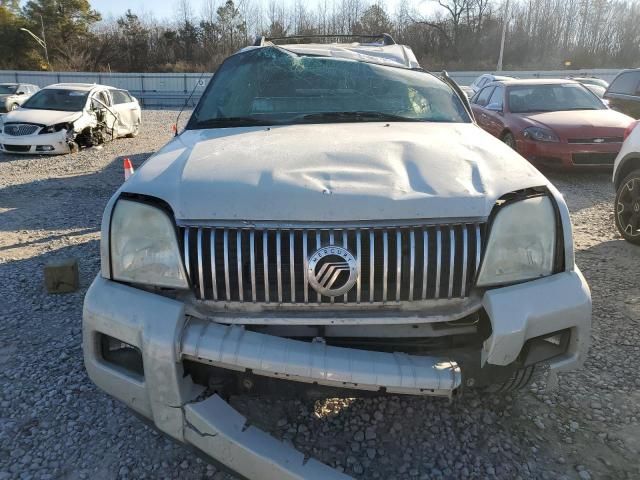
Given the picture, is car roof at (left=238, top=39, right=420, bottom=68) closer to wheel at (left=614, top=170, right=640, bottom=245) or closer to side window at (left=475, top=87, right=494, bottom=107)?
wheel at (left=614, top=170, right=640, bottom=245)

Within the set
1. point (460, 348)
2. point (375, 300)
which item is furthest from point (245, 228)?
point (460, 348)

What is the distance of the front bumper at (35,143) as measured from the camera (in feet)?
35.8

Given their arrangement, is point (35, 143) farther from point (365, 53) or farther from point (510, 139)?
point (510, 139)

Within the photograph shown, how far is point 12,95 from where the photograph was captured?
18.7 metres

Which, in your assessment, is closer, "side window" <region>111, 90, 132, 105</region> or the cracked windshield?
the cracked windshield

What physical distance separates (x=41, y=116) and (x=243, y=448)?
11.8m

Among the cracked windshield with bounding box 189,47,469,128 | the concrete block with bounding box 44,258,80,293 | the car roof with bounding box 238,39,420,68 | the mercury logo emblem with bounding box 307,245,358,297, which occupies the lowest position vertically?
the concrete block with bounding box 44,258,80,293

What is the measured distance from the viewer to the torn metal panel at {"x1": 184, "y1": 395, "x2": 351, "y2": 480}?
1776 mm

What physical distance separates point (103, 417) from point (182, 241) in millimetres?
1265

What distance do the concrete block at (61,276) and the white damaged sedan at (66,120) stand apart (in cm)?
825

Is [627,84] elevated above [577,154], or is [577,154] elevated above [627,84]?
[627,84]

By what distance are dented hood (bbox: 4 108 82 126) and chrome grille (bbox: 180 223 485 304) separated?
10938 millimetres

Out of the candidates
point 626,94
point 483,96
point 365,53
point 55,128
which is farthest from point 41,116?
point 626,94

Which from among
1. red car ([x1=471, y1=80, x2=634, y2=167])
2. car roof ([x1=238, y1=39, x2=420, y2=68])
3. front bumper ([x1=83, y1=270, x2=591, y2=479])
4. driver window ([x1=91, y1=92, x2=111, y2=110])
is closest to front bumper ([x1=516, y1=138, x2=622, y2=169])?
red car ([x1=471, y1=80, x2=634, y2=167])
